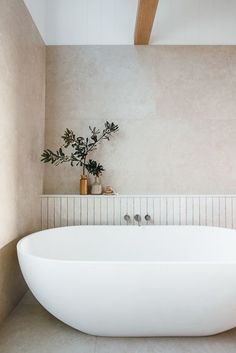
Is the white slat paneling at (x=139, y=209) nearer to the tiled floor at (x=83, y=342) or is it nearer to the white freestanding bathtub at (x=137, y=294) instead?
the white freestanding bathtub at (x=137, y=294)

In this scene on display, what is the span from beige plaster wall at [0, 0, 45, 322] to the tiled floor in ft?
0.80

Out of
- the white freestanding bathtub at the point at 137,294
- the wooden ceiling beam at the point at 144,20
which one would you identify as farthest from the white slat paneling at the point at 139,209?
the wooden ceiling beam at the point at 144,20

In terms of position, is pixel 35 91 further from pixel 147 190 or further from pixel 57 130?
pixel 147 190

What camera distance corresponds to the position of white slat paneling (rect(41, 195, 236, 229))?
2.52 metres

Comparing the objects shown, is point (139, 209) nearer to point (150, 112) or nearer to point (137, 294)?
Answer: point (150, 112)

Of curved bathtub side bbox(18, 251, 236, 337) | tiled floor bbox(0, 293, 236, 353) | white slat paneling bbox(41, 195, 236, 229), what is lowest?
tiled floor bbox(0, 293, 236, 353)

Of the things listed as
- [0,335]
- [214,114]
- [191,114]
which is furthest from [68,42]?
[0,335]

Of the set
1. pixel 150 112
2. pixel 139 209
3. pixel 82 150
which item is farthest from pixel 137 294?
pixel 150 112

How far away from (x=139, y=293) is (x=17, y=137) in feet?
4.69

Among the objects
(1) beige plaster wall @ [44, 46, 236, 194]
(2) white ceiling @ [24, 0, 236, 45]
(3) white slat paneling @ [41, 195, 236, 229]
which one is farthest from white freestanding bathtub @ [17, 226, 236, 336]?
(2) white ceiling @ [24, 0, 236, 45]

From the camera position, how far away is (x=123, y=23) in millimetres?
2697

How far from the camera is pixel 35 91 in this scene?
2406 mm

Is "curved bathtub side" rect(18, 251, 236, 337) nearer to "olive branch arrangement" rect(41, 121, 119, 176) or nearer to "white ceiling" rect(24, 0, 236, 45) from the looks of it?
"olive branch arrangement" rect(41, 121, 119, 176)

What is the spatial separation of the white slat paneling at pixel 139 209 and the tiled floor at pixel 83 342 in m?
1.00
